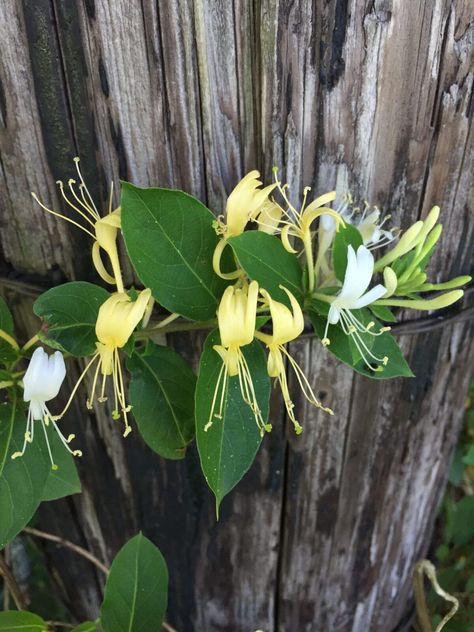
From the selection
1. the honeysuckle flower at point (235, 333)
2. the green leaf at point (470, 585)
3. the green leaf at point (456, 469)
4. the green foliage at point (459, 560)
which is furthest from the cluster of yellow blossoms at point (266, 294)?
the green leaf at point (456, 469)

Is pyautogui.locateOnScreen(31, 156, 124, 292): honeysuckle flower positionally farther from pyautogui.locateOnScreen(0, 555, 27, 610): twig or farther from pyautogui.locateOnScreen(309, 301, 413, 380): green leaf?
pyautogui.locateOnScreen(0, 555, 27, 610): twig

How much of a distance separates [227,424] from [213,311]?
12 cm

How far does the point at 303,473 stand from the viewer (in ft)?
3.46

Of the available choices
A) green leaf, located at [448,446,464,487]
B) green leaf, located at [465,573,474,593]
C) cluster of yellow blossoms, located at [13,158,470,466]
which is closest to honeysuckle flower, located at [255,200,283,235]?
cluster of yellow blossoms, located at [13,158,470,466]

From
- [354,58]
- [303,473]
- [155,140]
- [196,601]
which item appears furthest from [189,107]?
[196,601]

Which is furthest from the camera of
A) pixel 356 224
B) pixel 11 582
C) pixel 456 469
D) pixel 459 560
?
pixel 456 469

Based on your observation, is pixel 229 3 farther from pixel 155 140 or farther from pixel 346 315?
pixel 346 315

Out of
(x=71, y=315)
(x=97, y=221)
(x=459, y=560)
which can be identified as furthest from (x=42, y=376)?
(x=459, y=560)

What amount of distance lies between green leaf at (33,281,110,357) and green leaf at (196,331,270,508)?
123mm

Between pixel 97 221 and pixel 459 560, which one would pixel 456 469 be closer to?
pixel 459 560

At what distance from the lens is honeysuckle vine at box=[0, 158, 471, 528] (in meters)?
0.65

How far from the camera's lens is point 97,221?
735 millimetres

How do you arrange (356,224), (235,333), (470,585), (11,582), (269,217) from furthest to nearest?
1. (470,585)
2. (11,582)
3. (356,224)
4. (269,217)
5. (235,333)

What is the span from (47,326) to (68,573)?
805mm
